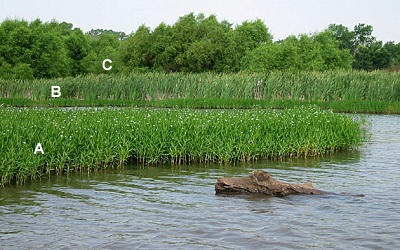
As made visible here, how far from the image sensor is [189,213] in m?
11.5

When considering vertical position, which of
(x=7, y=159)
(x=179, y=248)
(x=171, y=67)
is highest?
(x=171, y=67)

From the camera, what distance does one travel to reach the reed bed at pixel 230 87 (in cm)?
3950

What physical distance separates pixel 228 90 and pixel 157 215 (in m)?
30.2

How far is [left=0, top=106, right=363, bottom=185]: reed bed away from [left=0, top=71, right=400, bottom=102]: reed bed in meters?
18.1

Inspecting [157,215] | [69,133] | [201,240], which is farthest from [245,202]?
[69,133]

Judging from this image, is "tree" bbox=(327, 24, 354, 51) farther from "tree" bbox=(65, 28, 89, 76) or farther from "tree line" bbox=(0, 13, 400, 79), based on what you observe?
"tree" bbox=(65, 28, 89, 76)

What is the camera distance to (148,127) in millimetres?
17703

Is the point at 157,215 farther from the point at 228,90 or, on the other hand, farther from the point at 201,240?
the point at 228,90

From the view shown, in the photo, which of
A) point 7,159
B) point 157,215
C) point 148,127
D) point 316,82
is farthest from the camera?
point 316,82

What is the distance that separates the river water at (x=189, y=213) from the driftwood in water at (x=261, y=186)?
223 mm

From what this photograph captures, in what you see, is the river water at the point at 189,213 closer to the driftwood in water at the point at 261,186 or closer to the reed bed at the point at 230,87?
the driftwood in water at the point at 261,186

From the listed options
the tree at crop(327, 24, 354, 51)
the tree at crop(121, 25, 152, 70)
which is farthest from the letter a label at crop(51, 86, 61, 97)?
the tree at crop(327, 24, 354, 51)

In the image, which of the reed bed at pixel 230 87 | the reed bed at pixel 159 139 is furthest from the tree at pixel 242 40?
the reed bed at pixel 159 139

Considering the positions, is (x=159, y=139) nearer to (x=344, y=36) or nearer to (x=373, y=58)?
(x=373, y=58)
